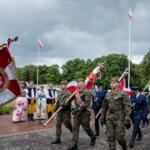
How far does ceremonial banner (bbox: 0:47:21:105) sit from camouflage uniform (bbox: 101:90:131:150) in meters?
4.43

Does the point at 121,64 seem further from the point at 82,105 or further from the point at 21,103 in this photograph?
the point at 82,105

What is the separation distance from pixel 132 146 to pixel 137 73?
74.9 m

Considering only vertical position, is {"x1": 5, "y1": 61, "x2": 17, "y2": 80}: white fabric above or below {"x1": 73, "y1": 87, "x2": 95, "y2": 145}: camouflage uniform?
above

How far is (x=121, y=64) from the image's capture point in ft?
281

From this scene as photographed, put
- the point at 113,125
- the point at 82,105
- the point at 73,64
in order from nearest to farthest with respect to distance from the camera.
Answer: the point at 113,125 < the point at 82,105 < the point at 73,64

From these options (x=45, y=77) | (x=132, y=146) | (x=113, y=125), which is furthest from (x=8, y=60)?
(x=45, y=77)

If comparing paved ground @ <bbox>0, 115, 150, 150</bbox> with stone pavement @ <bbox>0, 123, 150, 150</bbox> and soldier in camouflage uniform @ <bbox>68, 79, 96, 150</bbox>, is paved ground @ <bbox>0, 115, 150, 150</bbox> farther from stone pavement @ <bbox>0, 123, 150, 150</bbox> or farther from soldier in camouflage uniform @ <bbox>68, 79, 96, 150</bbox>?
soldier in camouflage uniform @ <bbox>68, 79, 96, 150</bbox>

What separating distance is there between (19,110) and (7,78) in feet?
45.2

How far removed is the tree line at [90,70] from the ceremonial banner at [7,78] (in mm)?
59554

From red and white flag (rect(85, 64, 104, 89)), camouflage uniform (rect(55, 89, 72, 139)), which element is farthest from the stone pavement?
red and white flag (rect(85, 64, 104, 89))

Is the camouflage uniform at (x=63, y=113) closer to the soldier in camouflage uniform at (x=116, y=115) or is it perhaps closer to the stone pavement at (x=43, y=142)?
the stone pavement at (x=43, y=142)

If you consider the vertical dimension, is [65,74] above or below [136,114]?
above

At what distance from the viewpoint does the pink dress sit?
20594mm

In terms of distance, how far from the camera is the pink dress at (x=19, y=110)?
20.6m
